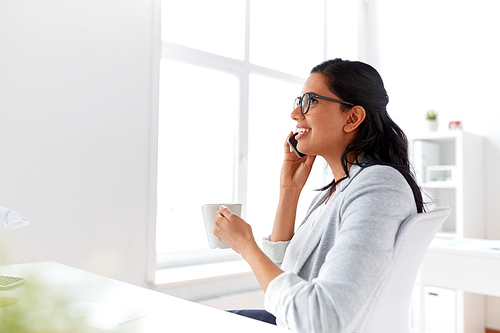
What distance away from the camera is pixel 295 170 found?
1558 millimetres

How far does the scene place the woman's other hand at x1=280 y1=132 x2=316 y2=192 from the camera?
1526 millimetres

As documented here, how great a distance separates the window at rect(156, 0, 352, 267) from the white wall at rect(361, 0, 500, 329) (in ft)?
2.50

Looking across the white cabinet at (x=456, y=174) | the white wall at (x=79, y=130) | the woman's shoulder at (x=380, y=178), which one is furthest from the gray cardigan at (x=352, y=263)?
the white cabinet at (x=456, y=174)

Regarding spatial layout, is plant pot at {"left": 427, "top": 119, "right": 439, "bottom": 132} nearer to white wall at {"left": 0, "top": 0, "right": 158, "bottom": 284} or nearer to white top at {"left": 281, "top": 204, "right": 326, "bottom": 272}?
white wall at {"left": 0, "top": 0, "right": 158, "bottom": 284}

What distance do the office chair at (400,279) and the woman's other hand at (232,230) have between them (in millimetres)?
326

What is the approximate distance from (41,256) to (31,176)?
0.35 m

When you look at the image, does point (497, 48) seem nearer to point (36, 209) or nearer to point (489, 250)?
point (489, 250)

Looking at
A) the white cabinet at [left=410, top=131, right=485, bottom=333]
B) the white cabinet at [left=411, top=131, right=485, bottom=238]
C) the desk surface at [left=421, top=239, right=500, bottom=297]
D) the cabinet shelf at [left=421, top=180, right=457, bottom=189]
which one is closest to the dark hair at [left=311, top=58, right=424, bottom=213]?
the desk surface at [left=421, top=239, right=500, bottom=297]

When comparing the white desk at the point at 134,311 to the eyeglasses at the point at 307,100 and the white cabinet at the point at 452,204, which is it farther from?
the white cabinet at the point at 452,204

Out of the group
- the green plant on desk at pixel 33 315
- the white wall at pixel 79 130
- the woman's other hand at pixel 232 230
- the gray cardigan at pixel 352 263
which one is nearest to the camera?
the green plant on desk at pixel 33 315

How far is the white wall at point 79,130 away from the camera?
1.81 m

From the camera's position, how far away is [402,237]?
0.91 m

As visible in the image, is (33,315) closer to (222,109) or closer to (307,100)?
(307,100)

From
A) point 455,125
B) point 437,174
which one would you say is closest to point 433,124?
point 455,125
